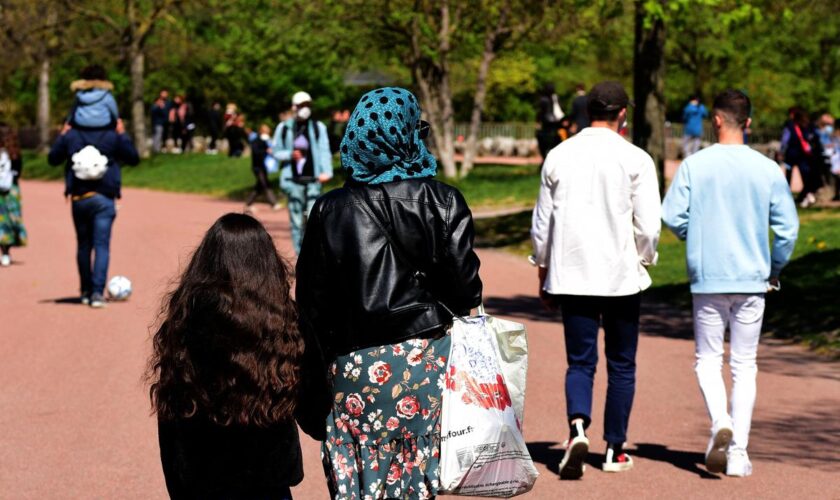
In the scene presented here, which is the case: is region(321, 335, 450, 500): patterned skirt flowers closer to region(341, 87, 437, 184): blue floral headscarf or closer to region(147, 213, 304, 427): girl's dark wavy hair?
region(147, 213, 304, 427): girl's dark wavy hair

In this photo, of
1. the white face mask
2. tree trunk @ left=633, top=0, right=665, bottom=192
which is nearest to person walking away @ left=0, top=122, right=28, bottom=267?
the white face mask

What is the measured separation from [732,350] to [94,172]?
6.52 m

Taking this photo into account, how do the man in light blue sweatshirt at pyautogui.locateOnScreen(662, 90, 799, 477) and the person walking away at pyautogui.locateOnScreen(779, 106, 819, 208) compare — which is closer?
the man in light blue sweatshirt at pyautogui.locateOnScreen(662, 90, 799, 477)

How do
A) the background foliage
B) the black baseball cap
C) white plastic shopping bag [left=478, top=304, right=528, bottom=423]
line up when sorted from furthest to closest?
1. the background foliage
2. the black baseball cap
3. white plastic shopping bag [left=478, top=304, right=528, bottom=423]

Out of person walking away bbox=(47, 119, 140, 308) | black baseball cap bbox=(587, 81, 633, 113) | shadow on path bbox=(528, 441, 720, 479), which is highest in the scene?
black baseball cap bbox=(587, 81, 633, 113)

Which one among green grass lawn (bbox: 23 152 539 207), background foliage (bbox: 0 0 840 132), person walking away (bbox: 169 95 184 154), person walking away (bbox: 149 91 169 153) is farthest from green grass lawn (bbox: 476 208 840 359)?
person walking away (bbox: 149 91 169 153)

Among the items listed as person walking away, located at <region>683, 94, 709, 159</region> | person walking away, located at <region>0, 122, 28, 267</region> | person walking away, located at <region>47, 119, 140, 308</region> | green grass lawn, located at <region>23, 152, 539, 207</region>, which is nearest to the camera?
person walking away, located at <region>47, 119, 140, 308</region>

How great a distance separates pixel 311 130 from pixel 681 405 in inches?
271

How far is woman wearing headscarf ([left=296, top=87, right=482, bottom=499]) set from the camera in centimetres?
411

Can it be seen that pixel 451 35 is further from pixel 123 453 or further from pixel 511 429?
pixel 511 429

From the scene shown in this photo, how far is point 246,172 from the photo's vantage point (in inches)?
1336

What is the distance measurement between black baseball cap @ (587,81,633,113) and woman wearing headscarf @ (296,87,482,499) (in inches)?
95.3

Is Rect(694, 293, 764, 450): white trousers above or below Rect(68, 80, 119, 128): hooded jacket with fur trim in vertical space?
below

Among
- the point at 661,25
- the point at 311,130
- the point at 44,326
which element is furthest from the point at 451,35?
the point at 44,326
